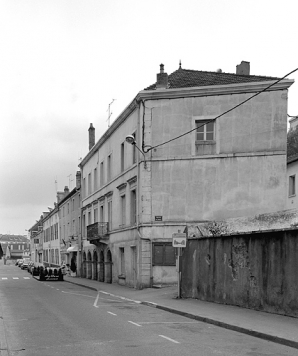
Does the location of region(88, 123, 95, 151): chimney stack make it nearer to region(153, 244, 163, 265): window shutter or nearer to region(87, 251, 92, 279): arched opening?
region(87, 251, 92, 279): arched opening

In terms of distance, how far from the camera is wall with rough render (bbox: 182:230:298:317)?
14.5 metres

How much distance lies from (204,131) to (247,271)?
42.9 feet

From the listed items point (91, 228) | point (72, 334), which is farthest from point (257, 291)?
point (91, 228)

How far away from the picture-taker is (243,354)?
374 inches

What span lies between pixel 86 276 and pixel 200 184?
21.2 metres

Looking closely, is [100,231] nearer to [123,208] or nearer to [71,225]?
[123,208]

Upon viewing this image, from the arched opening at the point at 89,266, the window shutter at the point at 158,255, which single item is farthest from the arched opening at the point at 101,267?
the window shutter at the point at 158,255

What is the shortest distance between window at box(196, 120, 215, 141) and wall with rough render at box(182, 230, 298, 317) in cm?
825

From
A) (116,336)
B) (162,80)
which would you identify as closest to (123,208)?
(162,80)

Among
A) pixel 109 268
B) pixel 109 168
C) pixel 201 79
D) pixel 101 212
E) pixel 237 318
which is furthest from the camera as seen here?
pixel 101 212

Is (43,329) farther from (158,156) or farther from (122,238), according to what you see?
(122,238)

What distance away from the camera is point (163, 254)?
1094 inches

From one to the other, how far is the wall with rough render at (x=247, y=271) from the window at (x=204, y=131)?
825cm

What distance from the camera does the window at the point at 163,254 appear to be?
27609 mm
